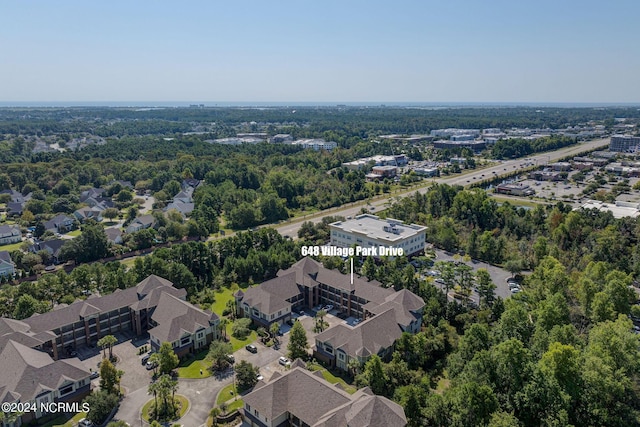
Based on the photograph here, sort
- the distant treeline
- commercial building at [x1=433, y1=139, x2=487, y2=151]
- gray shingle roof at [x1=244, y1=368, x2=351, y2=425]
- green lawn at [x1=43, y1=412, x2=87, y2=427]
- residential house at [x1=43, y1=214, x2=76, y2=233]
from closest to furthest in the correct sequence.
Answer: gray shingle roof at [x1=244, y1=368, x2=351, y2=425] → green lawn at [x1=43, y1=412, x2=87, y2=427] → residential house at [x1=43, y1=214, x2=76, y2=233] → the distant treeline → commercial building at [x1=433, y1=139, x2=487, y2=151]

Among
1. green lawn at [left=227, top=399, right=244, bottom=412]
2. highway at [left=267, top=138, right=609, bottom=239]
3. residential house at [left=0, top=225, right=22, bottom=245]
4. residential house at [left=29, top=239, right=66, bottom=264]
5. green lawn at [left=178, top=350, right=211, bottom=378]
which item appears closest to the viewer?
green lawn at [left=227, top=399, right=244, bottom=412]

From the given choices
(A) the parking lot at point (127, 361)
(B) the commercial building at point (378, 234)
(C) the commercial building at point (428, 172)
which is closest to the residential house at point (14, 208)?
(A) the parking lot at point (127, 361)

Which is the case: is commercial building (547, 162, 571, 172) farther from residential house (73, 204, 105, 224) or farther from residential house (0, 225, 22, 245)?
residential house (0, 225, 22, 245)

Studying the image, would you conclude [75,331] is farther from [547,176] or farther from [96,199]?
[547,176]

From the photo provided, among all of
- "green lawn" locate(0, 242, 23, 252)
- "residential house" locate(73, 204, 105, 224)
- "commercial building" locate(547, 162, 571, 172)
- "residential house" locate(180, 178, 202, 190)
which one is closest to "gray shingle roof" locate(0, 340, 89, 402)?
"green lawn" locate(0, 242, 23, 252)

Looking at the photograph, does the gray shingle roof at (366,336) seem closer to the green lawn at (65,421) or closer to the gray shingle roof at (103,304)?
the gray shingle roof at (103,304)

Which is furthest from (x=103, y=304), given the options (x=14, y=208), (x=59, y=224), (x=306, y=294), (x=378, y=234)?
(x=14, y=208)

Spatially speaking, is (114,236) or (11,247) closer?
(114,236)
